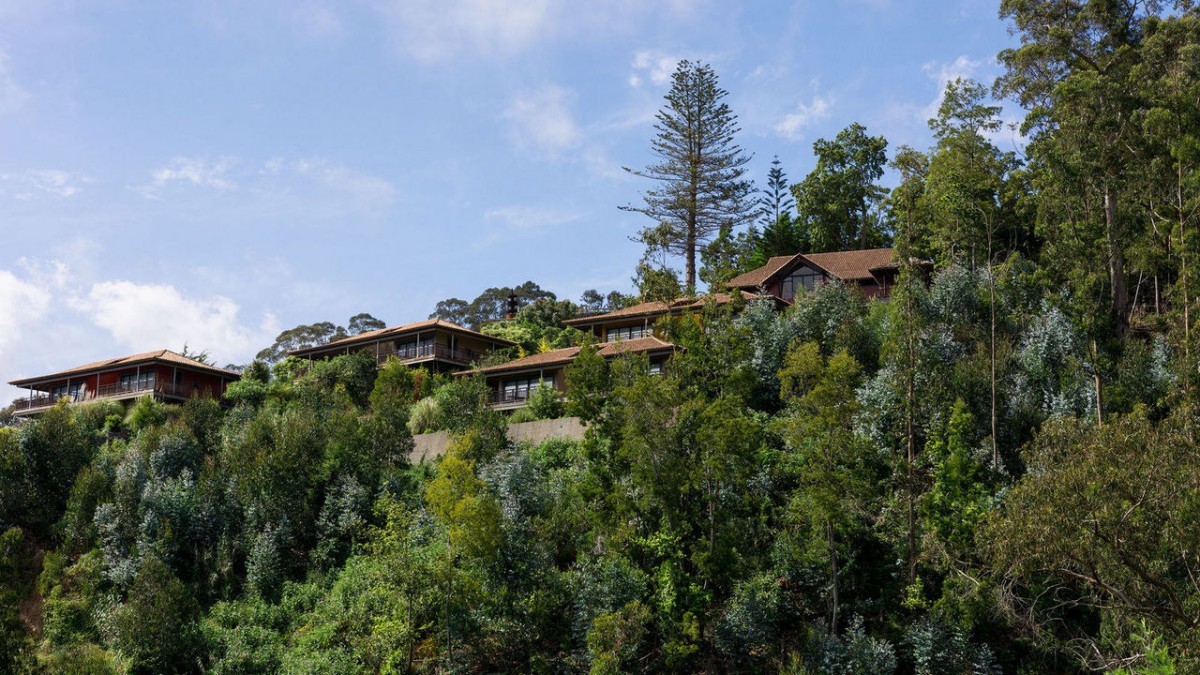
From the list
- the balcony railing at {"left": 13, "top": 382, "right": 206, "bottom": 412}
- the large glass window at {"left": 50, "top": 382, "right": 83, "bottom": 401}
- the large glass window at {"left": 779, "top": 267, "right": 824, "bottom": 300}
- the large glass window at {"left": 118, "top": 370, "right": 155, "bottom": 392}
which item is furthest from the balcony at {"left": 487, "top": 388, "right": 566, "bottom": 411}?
the large glass window at {"left": 50, "top": 382, "right": 83, "bottom": 401}

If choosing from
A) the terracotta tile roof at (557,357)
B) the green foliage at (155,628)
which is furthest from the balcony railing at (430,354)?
the green foliage at (155,628)

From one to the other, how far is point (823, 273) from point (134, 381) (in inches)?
1479

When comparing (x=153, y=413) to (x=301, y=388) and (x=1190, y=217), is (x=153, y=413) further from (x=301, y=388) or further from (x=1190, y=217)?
(x=1190, y=217)

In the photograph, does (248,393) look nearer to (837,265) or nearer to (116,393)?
(116,393)

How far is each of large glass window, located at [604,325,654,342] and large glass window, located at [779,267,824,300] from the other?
7.08 metres

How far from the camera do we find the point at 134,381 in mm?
61250

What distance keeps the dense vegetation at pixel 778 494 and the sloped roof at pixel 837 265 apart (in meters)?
9.29

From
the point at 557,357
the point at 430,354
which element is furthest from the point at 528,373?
the point at 430,354

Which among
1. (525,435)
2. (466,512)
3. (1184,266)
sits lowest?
(466,512)

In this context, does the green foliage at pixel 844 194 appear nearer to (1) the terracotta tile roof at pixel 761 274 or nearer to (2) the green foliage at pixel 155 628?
(1) the terracotta tile roof at pixel 761 274

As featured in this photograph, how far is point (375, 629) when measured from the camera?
30.9m

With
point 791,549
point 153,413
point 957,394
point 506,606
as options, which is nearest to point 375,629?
point 506,606

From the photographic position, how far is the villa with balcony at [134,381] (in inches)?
2368

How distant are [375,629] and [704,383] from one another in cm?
1172
